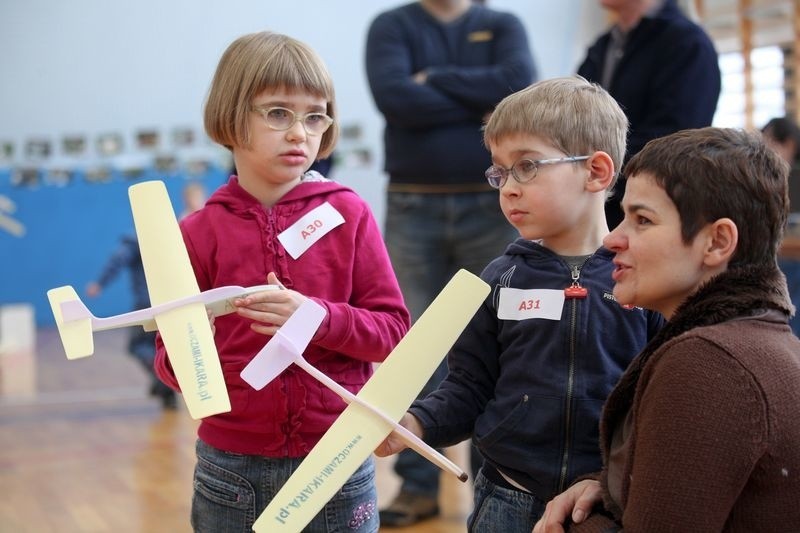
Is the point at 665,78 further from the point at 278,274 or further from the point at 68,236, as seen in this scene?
the point at 68,236

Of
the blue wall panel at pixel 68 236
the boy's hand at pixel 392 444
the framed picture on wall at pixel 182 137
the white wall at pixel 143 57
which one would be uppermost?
the boy's hand at pixel 392 444

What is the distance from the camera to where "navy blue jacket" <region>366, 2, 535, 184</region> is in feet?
10.2

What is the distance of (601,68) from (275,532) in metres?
1.76

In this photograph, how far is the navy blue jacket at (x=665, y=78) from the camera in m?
2.45

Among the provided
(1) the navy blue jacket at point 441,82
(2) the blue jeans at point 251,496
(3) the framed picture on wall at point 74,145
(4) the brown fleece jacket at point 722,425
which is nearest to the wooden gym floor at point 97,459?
(1) the navy blue jacket at point 441,82

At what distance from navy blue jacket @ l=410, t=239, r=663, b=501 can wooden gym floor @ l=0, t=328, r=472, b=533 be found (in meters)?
1.65

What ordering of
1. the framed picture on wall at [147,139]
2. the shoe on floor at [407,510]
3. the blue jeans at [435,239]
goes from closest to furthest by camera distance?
the blue jeans at [435,239] < the shoe on floor at [407,510] < the framed picture on wall at [147,139]

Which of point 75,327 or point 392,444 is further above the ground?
point 75,327

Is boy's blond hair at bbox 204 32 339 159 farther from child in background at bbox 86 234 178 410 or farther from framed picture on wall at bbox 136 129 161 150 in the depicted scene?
framed picture on wall at bbox 136 129 161 150

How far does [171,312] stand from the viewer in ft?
4.73

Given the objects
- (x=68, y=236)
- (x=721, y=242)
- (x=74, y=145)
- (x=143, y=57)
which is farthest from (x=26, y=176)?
(x=721, y=242)

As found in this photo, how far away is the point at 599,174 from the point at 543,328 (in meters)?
0.28

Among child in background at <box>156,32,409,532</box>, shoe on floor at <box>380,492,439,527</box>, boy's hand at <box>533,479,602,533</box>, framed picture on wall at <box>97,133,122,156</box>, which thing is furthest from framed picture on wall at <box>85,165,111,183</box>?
boy's hand at <box>533,479,602,533</box>

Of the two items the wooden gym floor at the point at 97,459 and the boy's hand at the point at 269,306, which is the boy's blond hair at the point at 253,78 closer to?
the boy's hand at the point at 269,306
